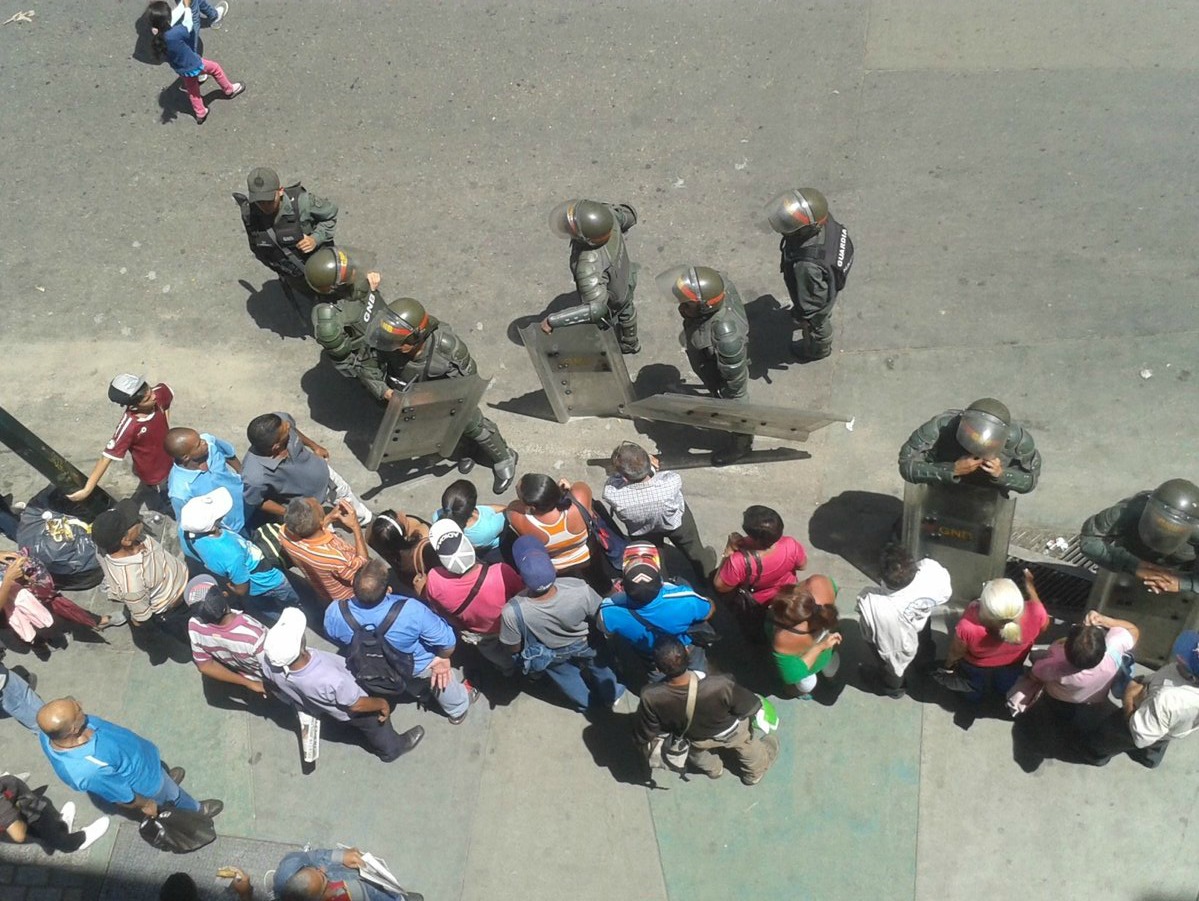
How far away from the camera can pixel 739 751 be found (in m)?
5.11

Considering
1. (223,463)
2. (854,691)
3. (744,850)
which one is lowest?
(744,850)

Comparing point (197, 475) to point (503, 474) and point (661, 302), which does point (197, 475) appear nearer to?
point (503, 474)

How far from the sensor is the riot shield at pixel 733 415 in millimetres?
5969

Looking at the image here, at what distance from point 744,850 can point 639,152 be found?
244 inches

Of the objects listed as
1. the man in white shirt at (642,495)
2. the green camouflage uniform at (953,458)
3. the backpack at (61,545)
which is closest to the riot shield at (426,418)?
the man in white shirt at (642,495)

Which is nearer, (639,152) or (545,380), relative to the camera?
(545,380)

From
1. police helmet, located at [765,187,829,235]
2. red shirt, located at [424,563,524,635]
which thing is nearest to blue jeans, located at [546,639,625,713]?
red shirt, located at [424,563,524,635]

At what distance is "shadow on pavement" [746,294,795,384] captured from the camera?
7402 millimetres

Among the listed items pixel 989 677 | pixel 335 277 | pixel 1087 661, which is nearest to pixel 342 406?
Answer: pixel 335 277

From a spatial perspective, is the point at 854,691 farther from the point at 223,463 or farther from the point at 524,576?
Result: the point at 223,463

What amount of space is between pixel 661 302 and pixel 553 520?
3.39 metres

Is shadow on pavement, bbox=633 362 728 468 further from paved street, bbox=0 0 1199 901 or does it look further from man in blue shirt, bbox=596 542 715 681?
man in blue shirt, bbox=596 542 715 681

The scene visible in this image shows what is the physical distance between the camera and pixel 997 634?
15.4 feet

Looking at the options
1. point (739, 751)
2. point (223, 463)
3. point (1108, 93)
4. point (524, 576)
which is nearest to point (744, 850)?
point (739, 751)
